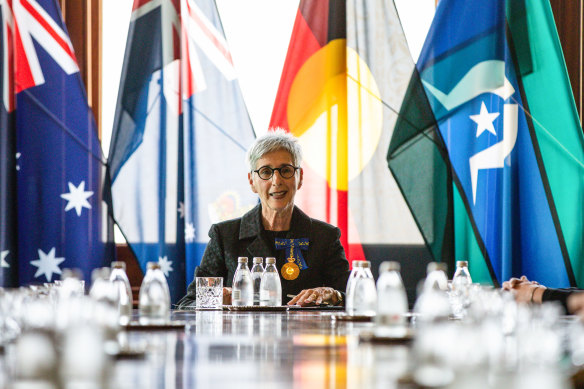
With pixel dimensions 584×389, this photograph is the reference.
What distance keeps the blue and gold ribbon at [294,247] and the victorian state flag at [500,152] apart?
37.5 inches

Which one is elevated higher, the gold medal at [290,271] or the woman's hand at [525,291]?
the gold medal at [290,271]

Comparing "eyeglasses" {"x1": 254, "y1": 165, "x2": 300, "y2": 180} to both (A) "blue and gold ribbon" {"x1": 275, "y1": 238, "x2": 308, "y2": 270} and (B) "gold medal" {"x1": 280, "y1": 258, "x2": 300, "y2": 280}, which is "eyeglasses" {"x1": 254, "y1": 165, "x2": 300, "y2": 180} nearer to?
(A) "blue and gold ribbon" {"x1": 275, "y1": 238, "x2": 308, "y2": 270}

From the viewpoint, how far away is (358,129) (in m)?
4.10

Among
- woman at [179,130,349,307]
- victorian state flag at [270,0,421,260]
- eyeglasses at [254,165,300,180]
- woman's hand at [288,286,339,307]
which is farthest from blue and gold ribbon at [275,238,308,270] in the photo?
victorian state flag at [270,0,421,260]

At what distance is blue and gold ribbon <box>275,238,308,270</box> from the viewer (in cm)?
330

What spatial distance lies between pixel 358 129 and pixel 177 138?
970 millimetres

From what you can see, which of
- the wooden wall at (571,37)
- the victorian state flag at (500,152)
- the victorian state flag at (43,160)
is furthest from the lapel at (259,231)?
the wooden wall at (571,37)

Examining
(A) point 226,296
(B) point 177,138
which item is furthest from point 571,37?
(A) point 226,296

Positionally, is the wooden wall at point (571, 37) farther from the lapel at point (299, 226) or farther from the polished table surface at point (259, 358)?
the polished table surface at point (259, 358)

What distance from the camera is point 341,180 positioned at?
13.4 ft

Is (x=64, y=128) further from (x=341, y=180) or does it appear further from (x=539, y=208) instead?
(x=539, y=208)

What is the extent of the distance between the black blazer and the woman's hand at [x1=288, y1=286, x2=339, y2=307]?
14.8 inches

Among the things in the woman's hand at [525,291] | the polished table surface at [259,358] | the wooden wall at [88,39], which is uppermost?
the wooden wall at [88,39]

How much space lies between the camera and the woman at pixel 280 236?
327 centimetres
